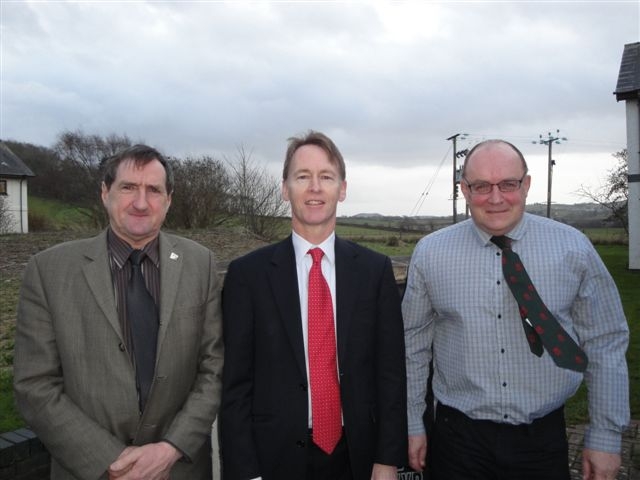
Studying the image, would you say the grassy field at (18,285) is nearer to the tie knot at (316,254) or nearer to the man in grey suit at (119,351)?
the man in grey suit at (119,351)

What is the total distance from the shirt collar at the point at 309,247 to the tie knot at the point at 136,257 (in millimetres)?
719

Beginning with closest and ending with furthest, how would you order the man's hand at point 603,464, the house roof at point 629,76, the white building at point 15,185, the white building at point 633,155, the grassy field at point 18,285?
the man's hand at point 603,464
the grassy field at point 18,285
the house roof at point 629,76
the white building at point 633,155
the white building at point 15,185

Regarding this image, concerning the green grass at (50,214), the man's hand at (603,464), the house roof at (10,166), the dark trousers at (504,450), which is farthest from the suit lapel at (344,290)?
the house roof at (10,166)

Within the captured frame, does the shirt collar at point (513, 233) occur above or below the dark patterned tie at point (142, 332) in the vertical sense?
above

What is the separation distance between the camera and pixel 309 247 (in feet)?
8.42

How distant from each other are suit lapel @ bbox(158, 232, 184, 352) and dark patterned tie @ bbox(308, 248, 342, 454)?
63 centimetres

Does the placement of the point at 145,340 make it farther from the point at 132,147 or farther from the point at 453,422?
the point at 453,422

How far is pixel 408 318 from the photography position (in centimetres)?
282

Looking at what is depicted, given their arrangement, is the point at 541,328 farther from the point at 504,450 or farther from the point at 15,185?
the point at 15,185

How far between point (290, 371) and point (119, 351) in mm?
744

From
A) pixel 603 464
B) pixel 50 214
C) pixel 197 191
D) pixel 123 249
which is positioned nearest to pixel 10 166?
pixel 50 214

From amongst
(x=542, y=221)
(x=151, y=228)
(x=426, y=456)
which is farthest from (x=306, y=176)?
(x=426, y=456)

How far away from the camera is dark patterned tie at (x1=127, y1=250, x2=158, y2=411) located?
2.42 m

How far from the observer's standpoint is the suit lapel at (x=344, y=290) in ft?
7.96
